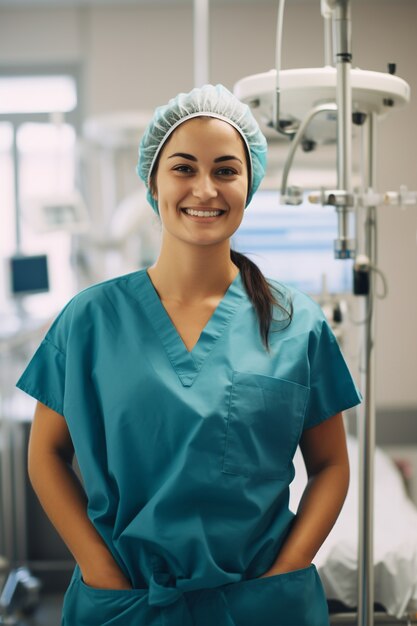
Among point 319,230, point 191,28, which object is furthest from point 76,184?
point 319,230

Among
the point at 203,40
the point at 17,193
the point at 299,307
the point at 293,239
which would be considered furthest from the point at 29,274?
the point at 299,307

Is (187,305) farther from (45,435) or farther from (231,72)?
(231,72)

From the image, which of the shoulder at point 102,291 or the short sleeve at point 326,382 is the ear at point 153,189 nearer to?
the shoulder at point 102,291

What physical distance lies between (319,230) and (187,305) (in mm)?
1932

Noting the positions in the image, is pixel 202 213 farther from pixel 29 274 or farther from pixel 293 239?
pixel 293 239

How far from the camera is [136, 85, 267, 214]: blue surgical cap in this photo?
3.48 feet

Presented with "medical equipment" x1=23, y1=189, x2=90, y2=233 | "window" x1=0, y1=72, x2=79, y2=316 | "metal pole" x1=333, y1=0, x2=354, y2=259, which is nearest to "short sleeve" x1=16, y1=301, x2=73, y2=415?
"metal pole" x1=333, y1=0, x2=354, y2=259

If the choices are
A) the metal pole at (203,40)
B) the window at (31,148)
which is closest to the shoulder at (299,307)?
the metal pole at (203,40)

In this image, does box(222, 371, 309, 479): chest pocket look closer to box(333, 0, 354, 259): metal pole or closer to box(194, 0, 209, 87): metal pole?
box(333, 0, 354, 259): metal pole

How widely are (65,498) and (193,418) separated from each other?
0.24 metres

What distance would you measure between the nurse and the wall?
350 mm

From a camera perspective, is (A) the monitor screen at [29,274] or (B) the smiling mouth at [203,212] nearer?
(B) the smiling mouth at [203,212]

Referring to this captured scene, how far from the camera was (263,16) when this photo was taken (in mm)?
→ 2375

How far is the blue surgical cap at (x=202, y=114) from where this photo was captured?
1062 millimetres
